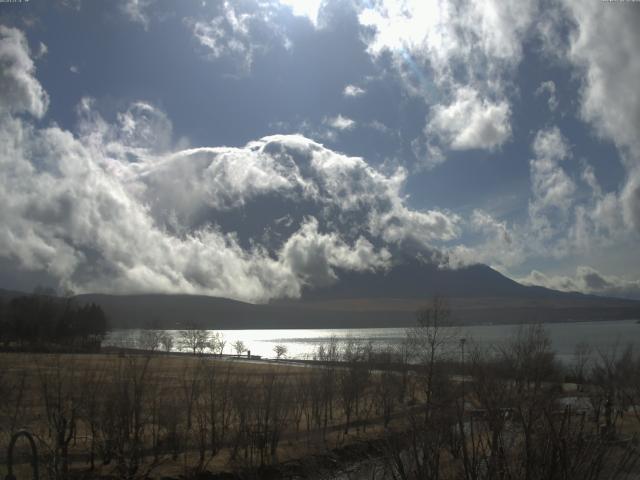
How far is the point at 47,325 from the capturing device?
13625 centimetres

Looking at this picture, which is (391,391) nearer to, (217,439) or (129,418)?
(217,439)

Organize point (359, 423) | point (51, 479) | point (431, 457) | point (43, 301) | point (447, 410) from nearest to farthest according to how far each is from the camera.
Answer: point (431, 457) < point (51, 479) < point (447, 410) < point (359, 423) < point (43, 301)

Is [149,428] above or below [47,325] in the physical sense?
below

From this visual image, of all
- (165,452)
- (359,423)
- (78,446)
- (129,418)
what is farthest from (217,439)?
(359,423)

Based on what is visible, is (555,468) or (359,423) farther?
(359,423)

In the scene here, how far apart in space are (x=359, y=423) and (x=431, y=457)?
3736 centimetres

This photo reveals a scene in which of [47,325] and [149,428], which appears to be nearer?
[149,428]

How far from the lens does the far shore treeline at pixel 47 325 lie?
128875mm

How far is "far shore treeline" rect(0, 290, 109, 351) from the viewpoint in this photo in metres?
129

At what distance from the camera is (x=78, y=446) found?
33625 millimetres

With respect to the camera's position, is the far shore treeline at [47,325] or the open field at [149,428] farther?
the far shore treeline at [47,325]

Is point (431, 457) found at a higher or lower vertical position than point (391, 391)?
higher

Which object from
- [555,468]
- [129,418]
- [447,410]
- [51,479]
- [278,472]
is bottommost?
[278,472]

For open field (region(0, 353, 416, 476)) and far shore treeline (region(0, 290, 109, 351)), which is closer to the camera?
open field (region(0, 353, 416, 476))
